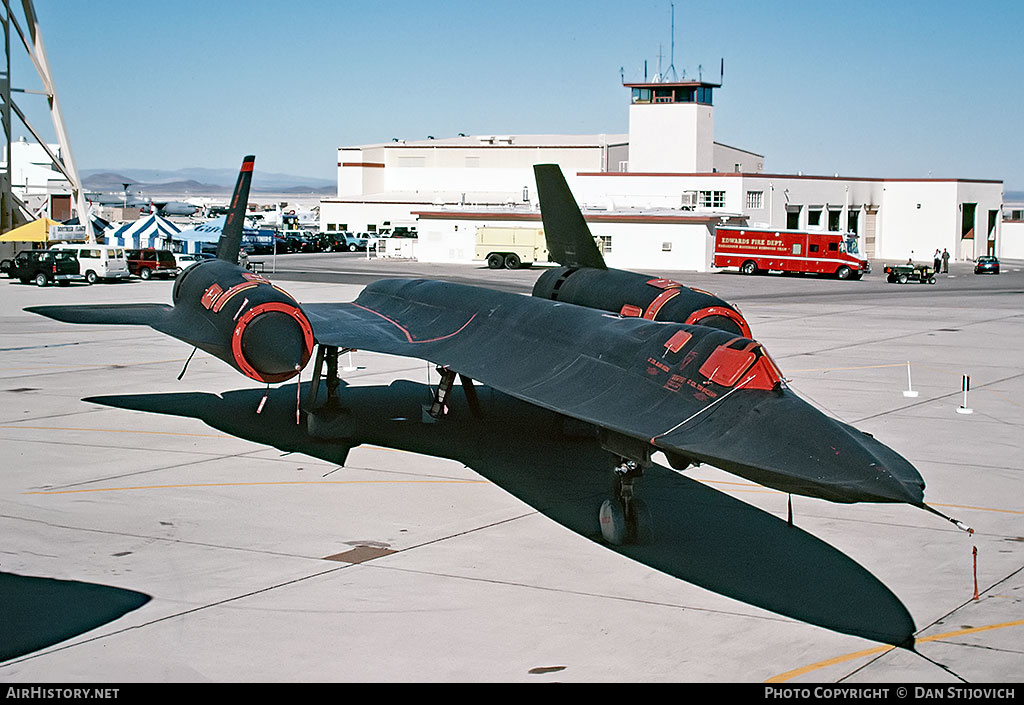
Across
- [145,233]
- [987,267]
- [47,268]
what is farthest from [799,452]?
[987,267]

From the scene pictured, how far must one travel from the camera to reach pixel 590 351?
46.0 ft

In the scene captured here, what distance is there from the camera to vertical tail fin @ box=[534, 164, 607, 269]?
19500mm

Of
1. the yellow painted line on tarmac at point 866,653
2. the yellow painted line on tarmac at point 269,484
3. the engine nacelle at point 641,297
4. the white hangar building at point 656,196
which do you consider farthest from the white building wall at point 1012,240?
the yellow painted line on tarmac at point 866,653

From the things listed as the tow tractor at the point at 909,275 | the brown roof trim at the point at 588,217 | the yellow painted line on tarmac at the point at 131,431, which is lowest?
the yellow painted line on tarmac at the point at 131,431

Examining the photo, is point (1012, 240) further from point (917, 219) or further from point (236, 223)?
point (236, 223)

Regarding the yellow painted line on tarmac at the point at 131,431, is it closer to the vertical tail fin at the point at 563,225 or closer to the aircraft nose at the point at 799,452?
the vertical tail fin at the point at 563,225

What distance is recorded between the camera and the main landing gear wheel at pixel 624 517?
41.5 feet

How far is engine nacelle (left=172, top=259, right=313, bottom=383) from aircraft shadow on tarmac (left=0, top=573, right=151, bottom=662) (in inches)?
251

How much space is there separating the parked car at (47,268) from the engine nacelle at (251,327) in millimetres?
36677

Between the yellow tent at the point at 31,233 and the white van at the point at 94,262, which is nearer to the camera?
the white van at the point at 94,262

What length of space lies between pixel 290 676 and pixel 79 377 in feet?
60.9
